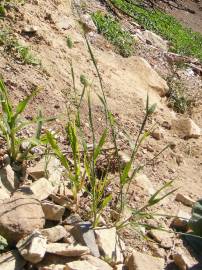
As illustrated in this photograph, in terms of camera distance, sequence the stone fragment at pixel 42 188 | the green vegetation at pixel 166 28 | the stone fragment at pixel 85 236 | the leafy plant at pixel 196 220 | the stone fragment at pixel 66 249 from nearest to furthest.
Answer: the stone fragment at pixel 66 249, the stone fragment at pixel 85 236, the stone fragment at pixel 42 188, the leafy plant at pixel 196 220, the green vegetation at pixel 166 28

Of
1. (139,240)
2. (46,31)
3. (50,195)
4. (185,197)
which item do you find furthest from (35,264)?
(46,31)

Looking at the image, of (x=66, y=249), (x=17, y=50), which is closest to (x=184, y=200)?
(x=66, y=249)

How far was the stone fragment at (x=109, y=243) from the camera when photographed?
11.0 ft

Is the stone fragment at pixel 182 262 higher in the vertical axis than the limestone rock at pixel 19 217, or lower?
lower

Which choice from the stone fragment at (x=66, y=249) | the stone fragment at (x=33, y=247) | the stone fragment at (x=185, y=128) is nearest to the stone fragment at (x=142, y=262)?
the stone fragment at (x=66, y=249)

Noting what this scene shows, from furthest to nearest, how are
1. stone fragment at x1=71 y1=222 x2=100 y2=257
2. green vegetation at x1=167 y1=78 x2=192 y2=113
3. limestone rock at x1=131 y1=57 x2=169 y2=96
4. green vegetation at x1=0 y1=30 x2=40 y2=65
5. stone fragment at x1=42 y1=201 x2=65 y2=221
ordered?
limestone rock at x1=131 y1=57 x2=169 y2=96 → green vegetation at x1=167 y1=78 x2=192 y2=113 → green vegetation at x1=0 y1=30 x2=40 y2=65 → stone fragment at x1=42 y1=201 x2=65 y2=221 → stone fragment at x1=71 y1=222 x2=100 y2=257

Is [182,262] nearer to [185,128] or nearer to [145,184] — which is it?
[145,184]

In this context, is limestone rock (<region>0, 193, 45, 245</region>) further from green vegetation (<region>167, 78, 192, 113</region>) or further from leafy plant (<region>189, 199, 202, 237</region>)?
green vegetation (<region>167, 78, 192, 113</region>)

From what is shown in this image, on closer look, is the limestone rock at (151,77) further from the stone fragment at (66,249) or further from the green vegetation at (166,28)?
the stone fragment at (66,249)

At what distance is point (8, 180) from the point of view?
3578mm

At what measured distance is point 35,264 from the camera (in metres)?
3.08

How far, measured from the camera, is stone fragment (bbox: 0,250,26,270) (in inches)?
118

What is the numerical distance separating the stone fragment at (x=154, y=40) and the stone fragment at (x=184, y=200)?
4159 millimetres

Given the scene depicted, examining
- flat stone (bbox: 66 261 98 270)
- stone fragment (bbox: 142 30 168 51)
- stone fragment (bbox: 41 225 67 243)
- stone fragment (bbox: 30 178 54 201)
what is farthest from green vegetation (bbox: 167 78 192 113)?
flat stone (bbox: 66 261 98 270)
